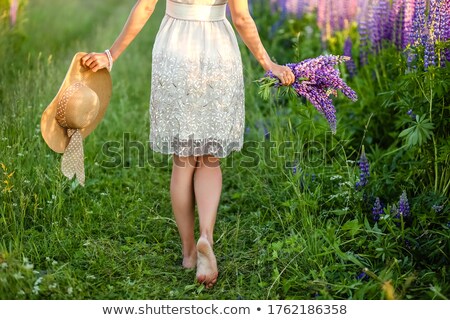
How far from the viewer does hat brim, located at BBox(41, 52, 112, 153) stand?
407cm

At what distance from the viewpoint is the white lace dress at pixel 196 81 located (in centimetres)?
385

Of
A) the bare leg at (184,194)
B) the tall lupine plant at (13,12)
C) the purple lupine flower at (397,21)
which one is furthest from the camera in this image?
the tall lupine plant at (13,12)

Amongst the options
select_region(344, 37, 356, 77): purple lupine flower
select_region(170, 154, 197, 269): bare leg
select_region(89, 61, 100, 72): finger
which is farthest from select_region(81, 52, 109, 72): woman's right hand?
select_region(344, 37, 356, 77): purple lupine flower

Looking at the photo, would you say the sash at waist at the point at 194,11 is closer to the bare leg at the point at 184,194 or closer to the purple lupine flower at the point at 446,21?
the bare leg at the point at 184,194

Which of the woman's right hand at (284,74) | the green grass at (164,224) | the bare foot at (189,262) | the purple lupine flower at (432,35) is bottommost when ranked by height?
the bare foot at (189,262)

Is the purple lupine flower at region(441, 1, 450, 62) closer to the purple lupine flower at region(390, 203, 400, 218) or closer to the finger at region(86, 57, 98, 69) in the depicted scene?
the purple lupine flower at region(390, 203, 400, 218)

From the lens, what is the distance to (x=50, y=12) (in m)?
10.2

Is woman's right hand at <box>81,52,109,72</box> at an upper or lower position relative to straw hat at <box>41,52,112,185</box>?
upper

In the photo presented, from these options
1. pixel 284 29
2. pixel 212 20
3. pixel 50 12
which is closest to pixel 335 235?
pixel 212 20

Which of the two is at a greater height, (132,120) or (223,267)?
(132,120)

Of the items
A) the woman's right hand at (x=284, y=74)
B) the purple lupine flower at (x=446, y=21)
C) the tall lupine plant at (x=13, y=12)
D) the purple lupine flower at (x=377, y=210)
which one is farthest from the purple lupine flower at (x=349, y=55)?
the tall lupine plant at (x=13, y=12)

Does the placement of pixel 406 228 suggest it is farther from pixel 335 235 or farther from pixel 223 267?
pixel 223 267

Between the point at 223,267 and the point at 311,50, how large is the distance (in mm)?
3389

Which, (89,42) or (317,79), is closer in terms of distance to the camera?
(317,79)
